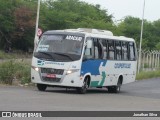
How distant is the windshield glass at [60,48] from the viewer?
83.3 ft

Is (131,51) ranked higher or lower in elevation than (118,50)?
lower

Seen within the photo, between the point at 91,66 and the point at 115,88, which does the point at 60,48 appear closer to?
the point at 91,66

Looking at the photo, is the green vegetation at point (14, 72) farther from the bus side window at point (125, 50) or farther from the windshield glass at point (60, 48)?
the bus side window at point (125, 50)

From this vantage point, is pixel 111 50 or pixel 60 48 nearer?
pixel 60 48

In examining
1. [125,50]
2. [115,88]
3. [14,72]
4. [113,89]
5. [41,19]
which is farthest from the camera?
[41,19]

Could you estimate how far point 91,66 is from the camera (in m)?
26.6

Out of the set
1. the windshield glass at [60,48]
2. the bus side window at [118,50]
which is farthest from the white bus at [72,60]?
the bus side window at [118,50]

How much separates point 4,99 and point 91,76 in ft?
26.4

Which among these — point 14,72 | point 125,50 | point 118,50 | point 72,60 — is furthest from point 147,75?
point 72,60

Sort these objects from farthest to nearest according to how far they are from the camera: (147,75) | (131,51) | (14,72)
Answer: (147,75), (131,51), (14,72)

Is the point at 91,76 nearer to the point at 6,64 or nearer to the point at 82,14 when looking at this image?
the point at 6,64

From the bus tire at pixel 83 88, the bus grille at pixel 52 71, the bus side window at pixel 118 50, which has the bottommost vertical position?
the bus tire at pixel 83 88

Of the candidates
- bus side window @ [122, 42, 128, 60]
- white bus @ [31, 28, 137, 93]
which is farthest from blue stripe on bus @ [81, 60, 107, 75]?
bus side window @ [122, 42, 128, 60]

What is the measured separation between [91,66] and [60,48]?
1.85 m
